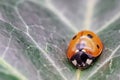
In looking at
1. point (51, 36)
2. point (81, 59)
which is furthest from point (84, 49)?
point (51, 36)

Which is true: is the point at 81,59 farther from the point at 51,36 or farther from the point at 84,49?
the point at 51,36

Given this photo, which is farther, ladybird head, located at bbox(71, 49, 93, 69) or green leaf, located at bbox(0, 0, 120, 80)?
ladybird head, located at bbox(71, 49, 93, 69)

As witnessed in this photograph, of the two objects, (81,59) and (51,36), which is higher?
(51,36)
